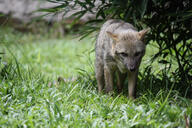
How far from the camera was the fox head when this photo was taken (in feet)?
12.0

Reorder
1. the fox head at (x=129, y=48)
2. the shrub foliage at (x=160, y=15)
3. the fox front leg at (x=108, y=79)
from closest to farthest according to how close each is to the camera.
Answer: the fox head at (x=129, y=48)
the shrub foliage at (x=160, y=15)
the fox front leg at (x=108, y=79)

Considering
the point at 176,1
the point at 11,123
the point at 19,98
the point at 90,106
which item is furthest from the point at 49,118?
the point at 176,1

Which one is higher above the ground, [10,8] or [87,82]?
[10,8]

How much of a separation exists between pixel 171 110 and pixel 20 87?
2.09m

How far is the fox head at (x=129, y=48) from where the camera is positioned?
12.0 ft

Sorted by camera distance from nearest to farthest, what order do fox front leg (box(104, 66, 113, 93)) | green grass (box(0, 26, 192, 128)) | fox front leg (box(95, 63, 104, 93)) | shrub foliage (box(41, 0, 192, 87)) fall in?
1. green grass (box(0, 26, 192, 128))
2. shrub foliage (box(41, 0, 192, 87))
3. fox front leg (box(104, 66, 113, 93))
4. fox front leg (box(95, 63, 104, 93))

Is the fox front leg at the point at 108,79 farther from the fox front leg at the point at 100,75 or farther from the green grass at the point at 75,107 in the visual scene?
the green grass at the point at 75,107

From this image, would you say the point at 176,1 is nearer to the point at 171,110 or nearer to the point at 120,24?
the point at 120,24

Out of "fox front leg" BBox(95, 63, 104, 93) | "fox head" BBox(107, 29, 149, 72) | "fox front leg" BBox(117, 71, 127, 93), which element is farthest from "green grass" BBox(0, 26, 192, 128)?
"fox head" BBox(107, 29, 149, 72)

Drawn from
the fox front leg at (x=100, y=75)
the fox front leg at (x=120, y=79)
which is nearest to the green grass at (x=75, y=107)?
the fox front leg at (x=100, y=75)

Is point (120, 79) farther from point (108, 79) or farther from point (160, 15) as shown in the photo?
point (160, 15)

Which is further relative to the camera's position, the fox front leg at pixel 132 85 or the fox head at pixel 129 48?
the fox front leg at pixel 132 85

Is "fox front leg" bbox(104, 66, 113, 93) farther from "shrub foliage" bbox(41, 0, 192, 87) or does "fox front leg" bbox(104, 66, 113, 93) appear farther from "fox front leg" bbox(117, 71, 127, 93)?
"shrub foliage" bbox(41, 0, 192, 87)

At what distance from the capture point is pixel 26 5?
42.1 ft
